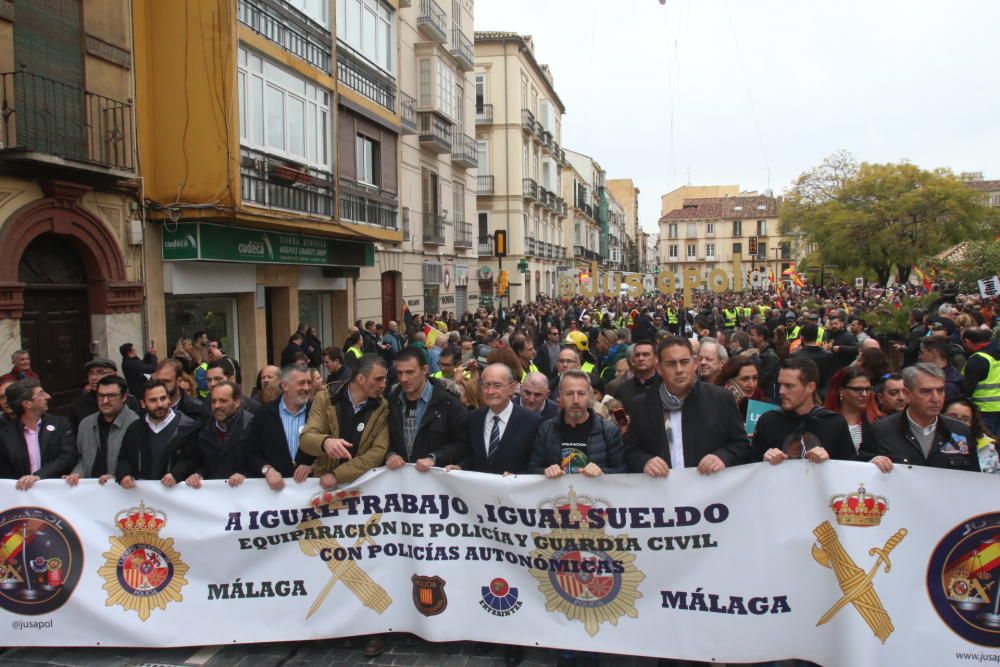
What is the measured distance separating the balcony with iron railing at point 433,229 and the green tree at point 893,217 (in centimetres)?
2739

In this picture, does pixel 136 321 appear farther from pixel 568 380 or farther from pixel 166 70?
pixel 568 380

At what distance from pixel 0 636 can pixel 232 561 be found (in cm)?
152

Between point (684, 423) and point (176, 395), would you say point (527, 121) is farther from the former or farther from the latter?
point (684, 423)

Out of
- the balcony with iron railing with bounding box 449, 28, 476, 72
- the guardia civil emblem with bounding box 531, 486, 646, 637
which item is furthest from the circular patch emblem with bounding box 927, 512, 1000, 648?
the balcony with iron railing with bounding box 449, 28, 476, 72

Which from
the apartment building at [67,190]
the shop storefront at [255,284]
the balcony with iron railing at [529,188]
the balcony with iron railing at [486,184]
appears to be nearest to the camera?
the apartment building at [67,190]

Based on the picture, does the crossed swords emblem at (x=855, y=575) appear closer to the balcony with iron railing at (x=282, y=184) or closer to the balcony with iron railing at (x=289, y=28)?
the balcony with iron railing at (x=282, y=184)

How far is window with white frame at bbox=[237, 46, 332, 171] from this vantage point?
535 inches

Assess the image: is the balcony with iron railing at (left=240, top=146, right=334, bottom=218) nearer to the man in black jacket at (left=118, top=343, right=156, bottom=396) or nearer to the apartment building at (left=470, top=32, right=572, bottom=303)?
the man in black jacket at (left=118, top=343, right=156, bottom=396)

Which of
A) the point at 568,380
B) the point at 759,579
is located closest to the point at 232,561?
the point at 568,380

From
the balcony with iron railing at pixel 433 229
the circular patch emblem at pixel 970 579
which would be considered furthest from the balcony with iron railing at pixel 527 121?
the circular patch emblem at pixel 970 579

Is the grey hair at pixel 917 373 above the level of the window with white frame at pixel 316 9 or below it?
below

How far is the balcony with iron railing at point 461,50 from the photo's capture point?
2666 cm

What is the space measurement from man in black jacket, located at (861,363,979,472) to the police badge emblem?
2.59 metres

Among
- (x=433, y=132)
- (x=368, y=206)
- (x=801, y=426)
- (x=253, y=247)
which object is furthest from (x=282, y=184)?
(x=801, y=426)
